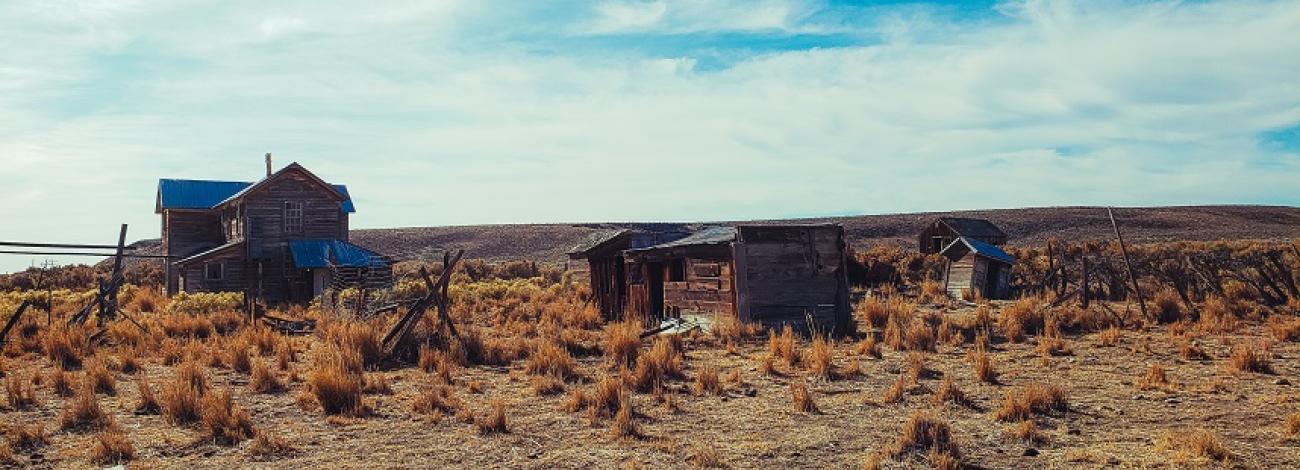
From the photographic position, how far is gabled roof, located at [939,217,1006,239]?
142 ft

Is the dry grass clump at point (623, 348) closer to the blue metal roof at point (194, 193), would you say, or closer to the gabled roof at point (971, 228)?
the blue metal roof at point (194, 193)

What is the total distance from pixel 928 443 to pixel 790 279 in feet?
31.4

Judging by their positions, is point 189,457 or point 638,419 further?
point 638,419

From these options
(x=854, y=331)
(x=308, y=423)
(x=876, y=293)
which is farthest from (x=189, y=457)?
(x=876, y=293)

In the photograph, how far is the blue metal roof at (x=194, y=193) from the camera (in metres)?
37.4

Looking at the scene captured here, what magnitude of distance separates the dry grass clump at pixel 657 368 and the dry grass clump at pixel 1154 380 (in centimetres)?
588

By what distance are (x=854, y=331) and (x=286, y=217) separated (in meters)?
24.0

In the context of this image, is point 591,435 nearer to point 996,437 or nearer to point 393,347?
point 996,437

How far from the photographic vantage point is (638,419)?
9.80 m

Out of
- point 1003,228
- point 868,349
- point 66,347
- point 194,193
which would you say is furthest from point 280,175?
point 1003,228

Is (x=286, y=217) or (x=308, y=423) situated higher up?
(x=286, y=217)

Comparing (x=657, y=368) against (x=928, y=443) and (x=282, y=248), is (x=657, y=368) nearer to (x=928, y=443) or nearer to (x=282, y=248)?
(x=928, y=443)

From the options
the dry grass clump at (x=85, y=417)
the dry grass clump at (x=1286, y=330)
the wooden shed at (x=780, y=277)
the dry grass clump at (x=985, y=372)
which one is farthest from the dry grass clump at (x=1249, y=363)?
the dry grass clump at (x=85, y=417)

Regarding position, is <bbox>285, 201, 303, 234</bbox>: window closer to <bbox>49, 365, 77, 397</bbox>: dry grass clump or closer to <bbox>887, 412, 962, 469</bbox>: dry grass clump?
<bbox>49, 365, 77, 397</bbox>: dry grass clump
